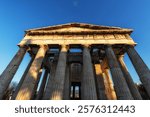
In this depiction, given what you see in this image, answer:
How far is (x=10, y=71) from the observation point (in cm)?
1722

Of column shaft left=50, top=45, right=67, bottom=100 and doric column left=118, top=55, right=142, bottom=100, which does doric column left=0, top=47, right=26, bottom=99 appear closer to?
column shaft left=50, top=45, right=67, bottom=100

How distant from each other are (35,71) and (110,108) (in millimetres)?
10800

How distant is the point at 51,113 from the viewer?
8.19 m

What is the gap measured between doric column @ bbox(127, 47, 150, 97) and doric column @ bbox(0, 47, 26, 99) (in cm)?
1454

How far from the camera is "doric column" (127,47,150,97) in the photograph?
15506 millimetres

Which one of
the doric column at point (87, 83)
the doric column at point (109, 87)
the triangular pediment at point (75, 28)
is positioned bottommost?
the doric column at point (87, 83)

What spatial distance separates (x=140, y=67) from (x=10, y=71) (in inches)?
609

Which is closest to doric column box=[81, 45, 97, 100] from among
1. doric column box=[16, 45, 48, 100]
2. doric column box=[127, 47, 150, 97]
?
doric column box=[16, 45, 48, 100]

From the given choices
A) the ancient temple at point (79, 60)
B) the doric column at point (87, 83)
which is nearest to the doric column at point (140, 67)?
Result: the ancient temple at point (79, 60)

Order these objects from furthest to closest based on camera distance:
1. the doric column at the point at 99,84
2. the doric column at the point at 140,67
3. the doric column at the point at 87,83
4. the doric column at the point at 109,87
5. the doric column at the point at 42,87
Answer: the doric column at the point at 42,87 → the doric column at the point at 109,87 → the doric column at the point at 99,84 → the doric column at the point at 140,67 → the doric column at the point at 87,83

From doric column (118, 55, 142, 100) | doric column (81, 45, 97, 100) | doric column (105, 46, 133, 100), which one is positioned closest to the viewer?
doric column (81, 45, 97, 100)

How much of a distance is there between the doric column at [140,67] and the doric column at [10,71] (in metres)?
14.5

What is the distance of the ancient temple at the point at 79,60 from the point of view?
52.2 feet

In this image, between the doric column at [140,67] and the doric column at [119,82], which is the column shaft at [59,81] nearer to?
the doric column at [119,82]
